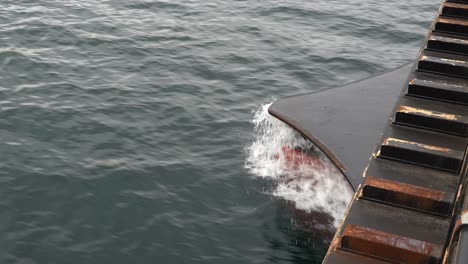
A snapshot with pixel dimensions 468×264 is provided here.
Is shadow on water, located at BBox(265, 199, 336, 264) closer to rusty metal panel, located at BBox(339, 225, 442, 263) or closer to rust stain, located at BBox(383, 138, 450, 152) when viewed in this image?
rust stain, located at BBox(383, 138, 450, 152)

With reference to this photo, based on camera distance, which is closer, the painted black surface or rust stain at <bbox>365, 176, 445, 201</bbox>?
Answer: rust stain at <bbox>365, 176, 445, 201</bbox>

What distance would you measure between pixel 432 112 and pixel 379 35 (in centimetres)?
2163

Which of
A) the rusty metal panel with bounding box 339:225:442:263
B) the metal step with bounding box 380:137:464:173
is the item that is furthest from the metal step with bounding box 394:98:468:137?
the rusty metal panel with bounding box 339:225:442:263

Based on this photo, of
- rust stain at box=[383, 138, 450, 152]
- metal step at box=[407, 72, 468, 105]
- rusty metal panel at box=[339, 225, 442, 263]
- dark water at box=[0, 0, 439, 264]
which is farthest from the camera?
dark water at box=[0, 0, 439, 264]

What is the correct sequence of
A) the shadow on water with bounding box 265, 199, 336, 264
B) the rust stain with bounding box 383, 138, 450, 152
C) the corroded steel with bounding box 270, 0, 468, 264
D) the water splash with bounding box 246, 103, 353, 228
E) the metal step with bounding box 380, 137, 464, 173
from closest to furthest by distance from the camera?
the corroded steel with bounding box 270, 0, 468, 264 < the metal step with bounding box 380, 137, 464, 173 < the rust stain with bounding box 383, 138, 450, 152 < the shadow on water with bounding box 265, 199, 336, 264 < the water splash with bounding box 246, 103, 353, 228

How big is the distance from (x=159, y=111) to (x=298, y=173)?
6238 millimetres

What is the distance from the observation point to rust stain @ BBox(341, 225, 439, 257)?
1036 centimetres

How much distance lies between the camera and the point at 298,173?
20.7 meters

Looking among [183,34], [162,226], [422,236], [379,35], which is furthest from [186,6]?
[422,236]

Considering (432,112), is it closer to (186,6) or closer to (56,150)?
(56,150)

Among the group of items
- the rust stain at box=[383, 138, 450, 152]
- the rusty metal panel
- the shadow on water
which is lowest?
the shadow on water

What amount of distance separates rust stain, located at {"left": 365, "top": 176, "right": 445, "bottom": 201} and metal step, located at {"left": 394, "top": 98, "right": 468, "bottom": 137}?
2064mm


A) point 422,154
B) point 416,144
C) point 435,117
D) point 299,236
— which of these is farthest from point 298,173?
point 422,154

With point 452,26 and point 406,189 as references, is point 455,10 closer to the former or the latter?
point 452,26
